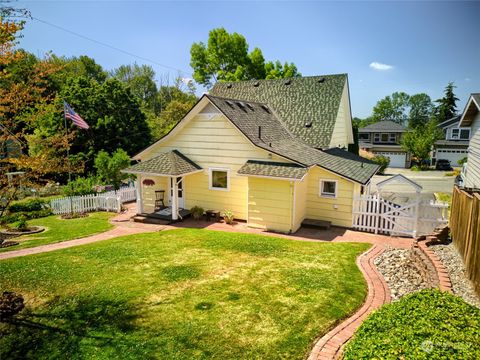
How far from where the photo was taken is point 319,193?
15.9 meters

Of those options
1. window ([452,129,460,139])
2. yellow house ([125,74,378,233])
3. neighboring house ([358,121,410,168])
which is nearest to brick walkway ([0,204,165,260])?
yellow house ([125,74,378,233])

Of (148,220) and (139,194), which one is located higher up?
(139,194)

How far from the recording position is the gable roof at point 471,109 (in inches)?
649

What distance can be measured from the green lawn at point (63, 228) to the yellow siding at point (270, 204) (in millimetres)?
7375

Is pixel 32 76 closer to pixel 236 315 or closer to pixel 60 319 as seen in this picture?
pixel 60 319

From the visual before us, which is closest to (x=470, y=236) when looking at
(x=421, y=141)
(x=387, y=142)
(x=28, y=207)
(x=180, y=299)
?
(x=180, y=299)

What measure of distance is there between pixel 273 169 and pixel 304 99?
9.92 meters

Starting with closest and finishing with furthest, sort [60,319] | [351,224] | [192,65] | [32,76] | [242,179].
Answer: [60,319], [32,76], [351,224], [242,179], [192,65]

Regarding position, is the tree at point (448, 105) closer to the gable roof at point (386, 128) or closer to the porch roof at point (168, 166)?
the gable roof at point (386, 128)

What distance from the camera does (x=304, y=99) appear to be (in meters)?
22.8

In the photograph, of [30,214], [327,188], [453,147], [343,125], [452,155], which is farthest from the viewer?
[452,155]

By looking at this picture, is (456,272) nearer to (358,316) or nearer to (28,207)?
(358,316)

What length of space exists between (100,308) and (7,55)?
249 inches

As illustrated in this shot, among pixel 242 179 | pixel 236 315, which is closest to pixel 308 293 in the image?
pixel 236 315
